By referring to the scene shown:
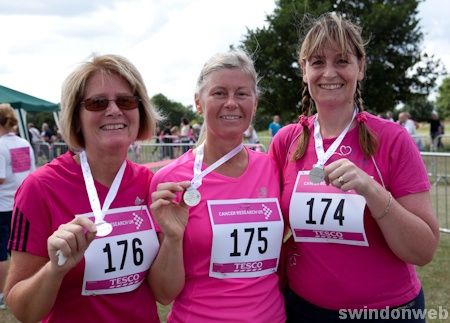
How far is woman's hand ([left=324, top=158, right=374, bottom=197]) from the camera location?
2.01 meters

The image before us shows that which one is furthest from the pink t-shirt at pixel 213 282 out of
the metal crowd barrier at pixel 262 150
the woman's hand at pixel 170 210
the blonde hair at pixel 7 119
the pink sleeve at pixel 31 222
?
the blonde hair at pixel 7 119

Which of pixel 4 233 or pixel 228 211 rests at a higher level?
pixel 228 211

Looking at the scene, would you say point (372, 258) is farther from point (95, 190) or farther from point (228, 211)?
point (95, 190)

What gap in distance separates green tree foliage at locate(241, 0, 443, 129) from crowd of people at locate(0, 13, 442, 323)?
24.8m

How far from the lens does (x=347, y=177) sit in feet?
6.58

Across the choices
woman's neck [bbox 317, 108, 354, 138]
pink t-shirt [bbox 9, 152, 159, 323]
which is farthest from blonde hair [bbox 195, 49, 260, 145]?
pink t-shirt [bbox 9, 152, 159, 323]

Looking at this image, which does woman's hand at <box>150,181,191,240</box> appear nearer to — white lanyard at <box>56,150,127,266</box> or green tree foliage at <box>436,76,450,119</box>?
white lanyard at <box>56,150,127,266</box>

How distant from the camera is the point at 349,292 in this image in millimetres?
2320

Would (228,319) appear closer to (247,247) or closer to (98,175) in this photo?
(247,247)

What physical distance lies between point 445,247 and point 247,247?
16.7 ft

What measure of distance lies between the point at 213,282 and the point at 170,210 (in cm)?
43

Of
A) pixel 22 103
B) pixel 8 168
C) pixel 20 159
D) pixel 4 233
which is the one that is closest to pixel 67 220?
pixel 4 233

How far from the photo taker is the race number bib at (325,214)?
226 centimetres

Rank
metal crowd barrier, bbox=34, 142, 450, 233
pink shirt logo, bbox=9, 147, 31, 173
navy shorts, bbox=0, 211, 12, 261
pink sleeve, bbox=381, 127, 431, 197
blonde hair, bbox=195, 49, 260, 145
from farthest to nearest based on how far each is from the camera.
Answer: metal crowd barrier, bbox=34, 142, 450, 233
pink shirt logo, bbox=9, 147, 31, 173
navy shorts, bbox=0, 211, 12, 261
blonde hair, bbox=195, 49, 260, 145
pink sleeve, bbox=381, 127, 431, 197
